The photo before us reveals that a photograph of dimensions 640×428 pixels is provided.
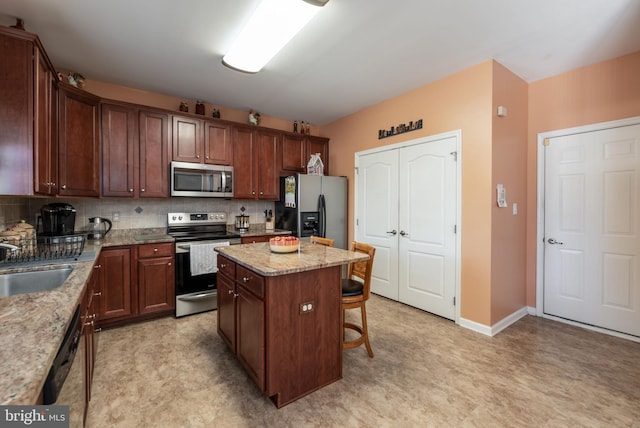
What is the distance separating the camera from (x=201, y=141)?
3635 mm

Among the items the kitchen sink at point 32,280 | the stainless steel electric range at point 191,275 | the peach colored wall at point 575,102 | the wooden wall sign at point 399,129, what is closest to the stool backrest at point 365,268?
the stainless steel electric range at point 191,275

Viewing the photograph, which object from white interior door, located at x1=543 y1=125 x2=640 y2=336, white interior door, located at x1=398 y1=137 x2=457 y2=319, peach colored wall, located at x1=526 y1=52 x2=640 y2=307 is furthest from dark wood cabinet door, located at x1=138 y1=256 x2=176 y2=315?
white interior door, located at x1=543 y1=125 x2=640 y2=336

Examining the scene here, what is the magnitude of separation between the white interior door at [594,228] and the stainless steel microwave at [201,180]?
3868 millimetres

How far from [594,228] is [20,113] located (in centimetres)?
490

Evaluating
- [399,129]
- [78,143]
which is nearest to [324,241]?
[399,129]

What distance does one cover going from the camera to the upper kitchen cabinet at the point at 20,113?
171 centimetres

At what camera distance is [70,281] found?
1455mm

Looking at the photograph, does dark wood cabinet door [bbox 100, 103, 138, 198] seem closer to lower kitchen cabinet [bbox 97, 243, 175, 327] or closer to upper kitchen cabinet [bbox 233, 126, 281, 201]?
lower kitchen cabinet [bbox 97, 243, 175, 327]

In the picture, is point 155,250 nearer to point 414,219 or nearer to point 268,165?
point 268,165

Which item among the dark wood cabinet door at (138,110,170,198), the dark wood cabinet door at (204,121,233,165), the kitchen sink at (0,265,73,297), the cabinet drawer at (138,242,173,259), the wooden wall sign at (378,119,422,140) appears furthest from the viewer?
the dark wood cabinet door at (204,121,233,165)

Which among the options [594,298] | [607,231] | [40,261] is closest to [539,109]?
[607,231]

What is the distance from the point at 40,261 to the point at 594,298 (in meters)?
4.75

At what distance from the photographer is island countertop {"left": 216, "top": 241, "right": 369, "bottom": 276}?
5.62ft

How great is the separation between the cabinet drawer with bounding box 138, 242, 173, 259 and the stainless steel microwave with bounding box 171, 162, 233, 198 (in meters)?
0.67
